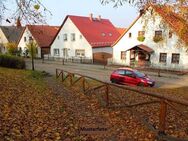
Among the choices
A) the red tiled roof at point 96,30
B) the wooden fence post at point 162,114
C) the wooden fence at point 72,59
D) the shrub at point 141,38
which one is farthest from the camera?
the red tiled roof at point 96,30

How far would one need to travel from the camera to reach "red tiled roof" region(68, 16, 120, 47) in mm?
46359

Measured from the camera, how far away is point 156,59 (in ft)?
121

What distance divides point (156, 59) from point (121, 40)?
6622mm

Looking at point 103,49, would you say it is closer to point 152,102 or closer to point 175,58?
point 175,58

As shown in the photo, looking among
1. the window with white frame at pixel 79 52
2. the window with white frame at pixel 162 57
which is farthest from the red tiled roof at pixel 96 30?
the window with white frame at pixel 162 57

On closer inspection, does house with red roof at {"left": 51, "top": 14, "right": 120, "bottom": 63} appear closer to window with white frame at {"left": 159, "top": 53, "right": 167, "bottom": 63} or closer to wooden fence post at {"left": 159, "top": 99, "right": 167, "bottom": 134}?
window with white frame at {"left": 159, "top": 53, "right": 167, "bottom": 63}

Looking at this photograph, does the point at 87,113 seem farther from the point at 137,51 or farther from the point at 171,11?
the point at 137,51

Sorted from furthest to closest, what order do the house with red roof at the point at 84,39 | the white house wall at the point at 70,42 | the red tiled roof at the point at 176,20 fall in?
the white house wall at the point at 70,42 → the house with red roof at the point at 84,39 → the red tiled roof at the point at 176,20

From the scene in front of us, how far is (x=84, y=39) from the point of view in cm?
4581

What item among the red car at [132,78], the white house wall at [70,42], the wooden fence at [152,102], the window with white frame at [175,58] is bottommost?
the red car at [132,78]

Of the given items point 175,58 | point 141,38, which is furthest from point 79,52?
point 175,58

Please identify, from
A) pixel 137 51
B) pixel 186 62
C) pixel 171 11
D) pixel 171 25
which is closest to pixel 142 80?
pixel 171 25

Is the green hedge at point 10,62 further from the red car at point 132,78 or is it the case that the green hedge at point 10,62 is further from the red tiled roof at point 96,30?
the red tiled roof at point 96,30

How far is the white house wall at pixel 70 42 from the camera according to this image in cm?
4566
